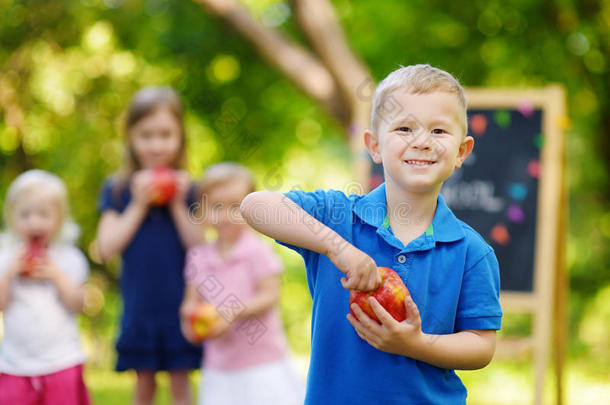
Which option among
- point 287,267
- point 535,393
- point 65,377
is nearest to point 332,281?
point 65,377

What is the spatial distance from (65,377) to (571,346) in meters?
7.22

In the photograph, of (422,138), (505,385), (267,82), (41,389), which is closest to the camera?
(422,138)

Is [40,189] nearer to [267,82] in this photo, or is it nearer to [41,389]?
[41,389]

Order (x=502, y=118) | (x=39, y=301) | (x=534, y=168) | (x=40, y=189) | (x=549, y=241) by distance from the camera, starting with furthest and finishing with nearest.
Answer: (x=502, y=118)
(x=534, y=168)
(x=549, y=241)
(x=40, y=189)
(x=39, y=301)

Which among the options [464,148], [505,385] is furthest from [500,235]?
[464,148]

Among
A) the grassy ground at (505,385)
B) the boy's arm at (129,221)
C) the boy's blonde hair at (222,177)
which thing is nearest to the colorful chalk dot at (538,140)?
the grassy ground at (505,385)

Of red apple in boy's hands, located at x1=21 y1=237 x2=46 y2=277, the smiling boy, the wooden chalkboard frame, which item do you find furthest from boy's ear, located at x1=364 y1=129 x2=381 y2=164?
the wooden chalkboard frame

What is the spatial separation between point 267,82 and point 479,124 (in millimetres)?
3618

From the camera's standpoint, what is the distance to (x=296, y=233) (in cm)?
157

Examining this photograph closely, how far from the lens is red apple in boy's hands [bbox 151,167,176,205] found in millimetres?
3334

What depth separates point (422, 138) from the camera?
65.4 inches

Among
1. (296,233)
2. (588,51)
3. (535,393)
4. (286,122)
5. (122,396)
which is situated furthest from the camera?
(286,122)

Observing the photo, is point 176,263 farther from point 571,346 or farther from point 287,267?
point 287,267

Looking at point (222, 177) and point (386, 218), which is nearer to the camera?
point (386, 218)
